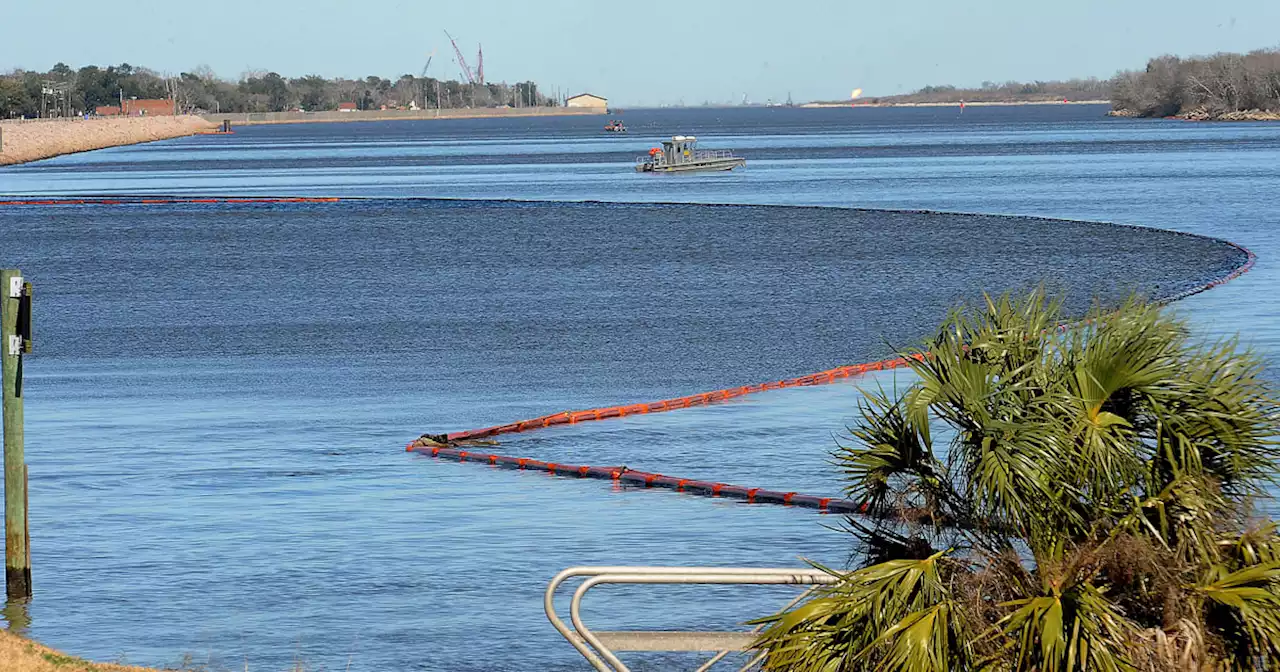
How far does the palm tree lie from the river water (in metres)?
5.16

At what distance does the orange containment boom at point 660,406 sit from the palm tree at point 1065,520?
13028 mm

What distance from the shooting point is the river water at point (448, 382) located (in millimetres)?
14695

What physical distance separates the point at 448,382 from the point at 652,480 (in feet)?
30.5

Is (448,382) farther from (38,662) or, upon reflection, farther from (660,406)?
(38,662)

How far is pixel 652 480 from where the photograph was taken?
19.7 meters

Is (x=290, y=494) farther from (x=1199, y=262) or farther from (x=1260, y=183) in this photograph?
(x=1260, y=183)

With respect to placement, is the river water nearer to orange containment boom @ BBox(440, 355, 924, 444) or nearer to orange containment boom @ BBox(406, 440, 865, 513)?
orange containment boom @ BBox(406, 440, 865, 513)

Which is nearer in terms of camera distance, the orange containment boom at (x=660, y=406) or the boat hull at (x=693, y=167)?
the orange containment boom at (x=660, y=406)

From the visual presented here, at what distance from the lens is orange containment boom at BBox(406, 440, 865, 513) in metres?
18.1

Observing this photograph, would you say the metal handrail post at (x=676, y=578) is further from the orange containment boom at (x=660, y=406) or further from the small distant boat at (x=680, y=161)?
the small distant boat at (x=680, y=161)

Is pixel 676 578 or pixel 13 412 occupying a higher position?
pixel 676 578

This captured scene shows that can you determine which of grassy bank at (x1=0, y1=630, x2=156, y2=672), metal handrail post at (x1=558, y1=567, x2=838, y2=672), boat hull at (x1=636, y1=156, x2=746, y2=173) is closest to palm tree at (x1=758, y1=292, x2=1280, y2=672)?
metal handrail post at (x1=558, y1=567, x2=838, y2=672)

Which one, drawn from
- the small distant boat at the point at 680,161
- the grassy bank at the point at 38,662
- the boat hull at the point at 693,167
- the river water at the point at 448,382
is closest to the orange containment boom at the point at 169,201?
the river water at the point at 448,382

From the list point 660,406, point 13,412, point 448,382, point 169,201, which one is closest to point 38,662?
point 13,412
